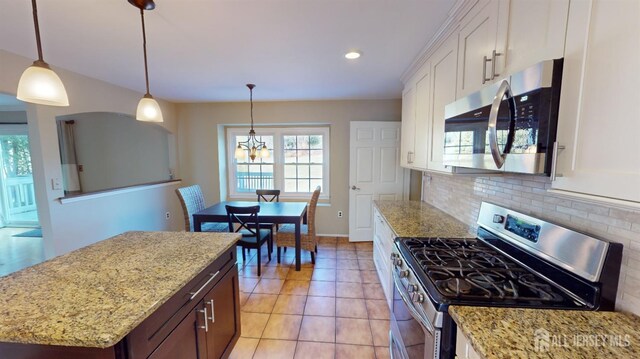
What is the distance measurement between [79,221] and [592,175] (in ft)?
13.4

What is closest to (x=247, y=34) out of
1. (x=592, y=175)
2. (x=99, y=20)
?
(x=99, y=20)

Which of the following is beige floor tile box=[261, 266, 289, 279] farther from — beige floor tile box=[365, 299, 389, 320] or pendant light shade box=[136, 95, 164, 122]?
pendant light shade box=[136, 95, 164, 122]

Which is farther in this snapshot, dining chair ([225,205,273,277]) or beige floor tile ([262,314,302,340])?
dining chair ([225,205,273,277])

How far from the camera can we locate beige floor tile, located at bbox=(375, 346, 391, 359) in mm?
1849

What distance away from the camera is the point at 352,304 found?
2482mm

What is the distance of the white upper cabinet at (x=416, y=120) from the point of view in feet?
7.14

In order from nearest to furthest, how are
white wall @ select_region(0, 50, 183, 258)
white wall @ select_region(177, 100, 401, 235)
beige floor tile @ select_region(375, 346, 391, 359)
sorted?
beige floor tile @ select_region(375, 346, 391, 359)
white wall @ select_region(0, 50, 183, 258)
white wall @ select_region(177, 100, 401, 235)

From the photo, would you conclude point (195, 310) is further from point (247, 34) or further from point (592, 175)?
point (247, 34)

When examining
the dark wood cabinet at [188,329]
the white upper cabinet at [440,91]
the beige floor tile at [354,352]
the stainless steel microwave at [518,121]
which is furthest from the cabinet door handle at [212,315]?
the white upper cabinet at [440,91]

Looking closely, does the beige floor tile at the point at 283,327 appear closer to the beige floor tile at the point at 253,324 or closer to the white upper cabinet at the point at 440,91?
the beige floor tile at the point at 253,324

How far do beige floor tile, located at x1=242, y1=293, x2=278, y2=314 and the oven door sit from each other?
1.23 m

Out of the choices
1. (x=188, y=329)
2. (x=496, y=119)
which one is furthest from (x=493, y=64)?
(x=188, y=329)

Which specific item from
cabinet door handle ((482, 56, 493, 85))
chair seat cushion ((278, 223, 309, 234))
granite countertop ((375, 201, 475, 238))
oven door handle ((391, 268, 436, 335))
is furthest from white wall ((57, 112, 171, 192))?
cabinet door handle ((482, 56, 493, 85))

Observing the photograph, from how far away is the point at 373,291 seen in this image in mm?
2699
